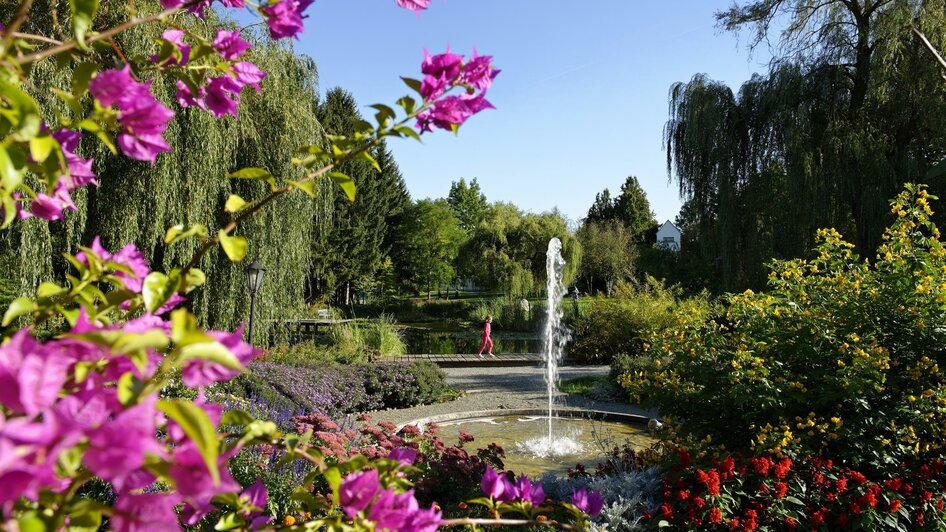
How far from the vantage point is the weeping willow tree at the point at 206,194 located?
22.6 feet

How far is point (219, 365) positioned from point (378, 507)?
35cm

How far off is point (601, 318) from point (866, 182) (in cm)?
598

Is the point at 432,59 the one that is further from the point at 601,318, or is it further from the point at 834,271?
the point at 601,318

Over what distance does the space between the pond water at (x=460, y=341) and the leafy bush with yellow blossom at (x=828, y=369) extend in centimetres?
1129

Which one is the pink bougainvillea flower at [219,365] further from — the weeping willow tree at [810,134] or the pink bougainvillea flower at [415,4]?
the weeping willow tree at [810,134]

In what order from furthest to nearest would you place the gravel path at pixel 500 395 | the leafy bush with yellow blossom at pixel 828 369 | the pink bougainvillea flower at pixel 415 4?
the gravel path at pixel 500 395
the leafy bush with yellow blossom at pixel 828 369
the pink bougainvillea flower at pixel 415 4

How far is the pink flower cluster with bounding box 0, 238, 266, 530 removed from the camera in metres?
0.41

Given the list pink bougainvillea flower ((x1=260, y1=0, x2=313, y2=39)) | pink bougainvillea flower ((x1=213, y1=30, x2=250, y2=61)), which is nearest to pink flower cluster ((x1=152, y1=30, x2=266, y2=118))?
pink bougainvillea flower ((x1=213, y1=30, x2=250, y2=61))

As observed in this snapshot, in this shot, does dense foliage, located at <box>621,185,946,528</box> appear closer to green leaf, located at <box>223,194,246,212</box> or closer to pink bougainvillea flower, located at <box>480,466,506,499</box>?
pink bougainvillea flower, located at <box>480,466,506,499</box>

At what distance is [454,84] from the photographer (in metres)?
0.99

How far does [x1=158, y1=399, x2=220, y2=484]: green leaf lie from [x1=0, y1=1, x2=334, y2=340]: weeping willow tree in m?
6.84

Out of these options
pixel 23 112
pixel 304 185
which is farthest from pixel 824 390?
pixel 23 112

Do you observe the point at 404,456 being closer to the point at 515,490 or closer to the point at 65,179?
the point at 515,490

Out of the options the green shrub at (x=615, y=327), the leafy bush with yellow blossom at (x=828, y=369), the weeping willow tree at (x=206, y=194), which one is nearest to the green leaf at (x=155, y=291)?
the leafy bush with yellow blossom at (x=828, y=369)
